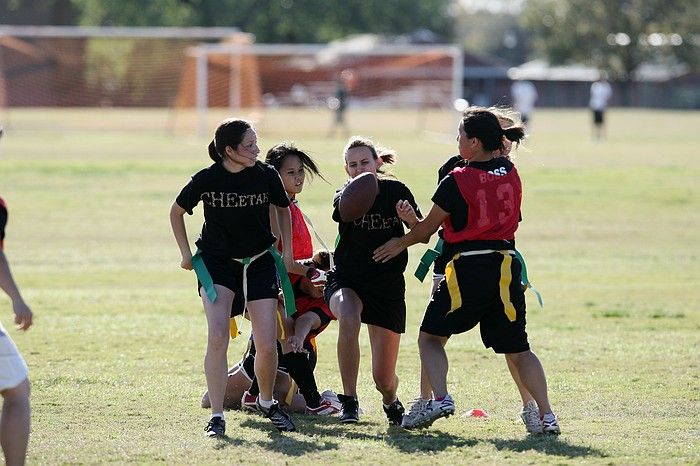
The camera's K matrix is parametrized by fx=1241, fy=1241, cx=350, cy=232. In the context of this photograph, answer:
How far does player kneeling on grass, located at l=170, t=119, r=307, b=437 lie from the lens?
6973mm

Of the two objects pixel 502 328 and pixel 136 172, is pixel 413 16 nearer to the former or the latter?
pixel 136 172

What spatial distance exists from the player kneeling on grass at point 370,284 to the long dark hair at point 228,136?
70cm

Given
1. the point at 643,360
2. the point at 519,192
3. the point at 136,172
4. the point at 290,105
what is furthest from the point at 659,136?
the point at 519,192

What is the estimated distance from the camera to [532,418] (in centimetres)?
704

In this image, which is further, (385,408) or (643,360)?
(643,360)

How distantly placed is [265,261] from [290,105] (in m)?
46.6

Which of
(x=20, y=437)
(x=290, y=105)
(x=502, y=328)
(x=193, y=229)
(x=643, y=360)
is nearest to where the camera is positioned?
(x=20, y=437)

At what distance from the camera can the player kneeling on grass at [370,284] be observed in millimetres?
7352

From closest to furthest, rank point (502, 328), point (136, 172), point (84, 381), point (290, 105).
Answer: point (502, 328) < point (84, 381) < point (136, 172) < point (290, 105)

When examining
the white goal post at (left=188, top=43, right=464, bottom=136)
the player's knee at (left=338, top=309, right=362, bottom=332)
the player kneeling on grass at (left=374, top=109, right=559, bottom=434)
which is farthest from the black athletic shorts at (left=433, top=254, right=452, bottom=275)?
the white goal post at (left=188, top=43, right=464, bottom=136)

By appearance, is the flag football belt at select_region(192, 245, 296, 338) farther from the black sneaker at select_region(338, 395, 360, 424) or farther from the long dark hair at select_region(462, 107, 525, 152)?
the long dark hair at select_region(462, 107, 525, 152)

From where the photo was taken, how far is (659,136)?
149ft

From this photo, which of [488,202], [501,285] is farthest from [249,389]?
[488,202]

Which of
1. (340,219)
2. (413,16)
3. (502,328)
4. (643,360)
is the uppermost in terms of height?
(413,16)
